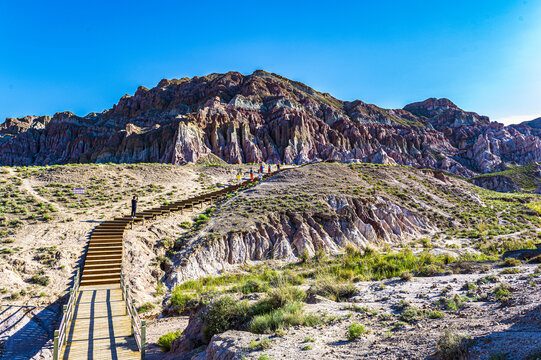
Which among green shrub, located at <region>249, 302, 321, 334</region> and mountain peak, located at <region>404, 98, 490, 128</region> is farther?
mountain peak, located at <region>404, 98, 490, 128</region>

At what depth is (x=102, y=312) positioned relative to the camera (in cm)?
1077

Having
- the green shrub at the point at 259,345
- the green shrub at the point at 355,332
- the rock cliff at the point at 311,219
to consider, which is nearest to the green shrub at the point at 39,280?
the rock cliff at the point at 311,219

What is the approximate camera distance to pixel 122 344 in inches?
338

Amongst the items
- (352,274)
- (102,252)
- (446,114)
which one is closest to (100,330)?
(102,252)

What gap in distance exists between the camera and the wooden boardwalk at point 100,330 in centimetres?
805

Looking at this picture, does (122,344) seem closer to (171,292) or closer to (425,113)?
(171,292)

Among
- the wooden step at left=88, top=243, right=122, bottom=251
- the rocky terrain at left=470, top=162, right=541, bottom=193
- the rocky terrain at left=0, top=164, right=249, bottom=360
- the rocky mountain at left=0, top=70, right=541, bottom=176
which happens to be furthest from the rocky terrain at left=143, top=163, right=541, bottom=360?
the rocky terrain at left=470, top=162, right=541, bottom=193

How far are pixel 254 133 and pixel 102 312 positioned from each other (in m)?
93.9

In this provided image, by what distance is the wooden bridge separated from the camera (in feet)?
26.6

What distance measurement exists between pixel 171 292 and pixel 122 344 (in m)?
7.49

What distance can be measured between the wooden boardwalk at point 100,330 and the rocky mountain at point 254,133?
75.1 metres

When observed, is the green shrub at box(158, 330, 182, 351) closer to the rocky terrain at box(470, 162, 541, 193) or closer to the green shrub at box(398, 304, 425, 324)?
the green shrub at box(398, 304, 425, 324)

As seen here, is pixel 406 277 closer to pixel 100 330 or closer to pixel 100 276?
pixel 100 330

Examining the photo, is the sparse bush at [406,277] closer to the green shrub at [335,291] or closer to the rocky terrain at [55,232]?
the green shrub at [335,291]
